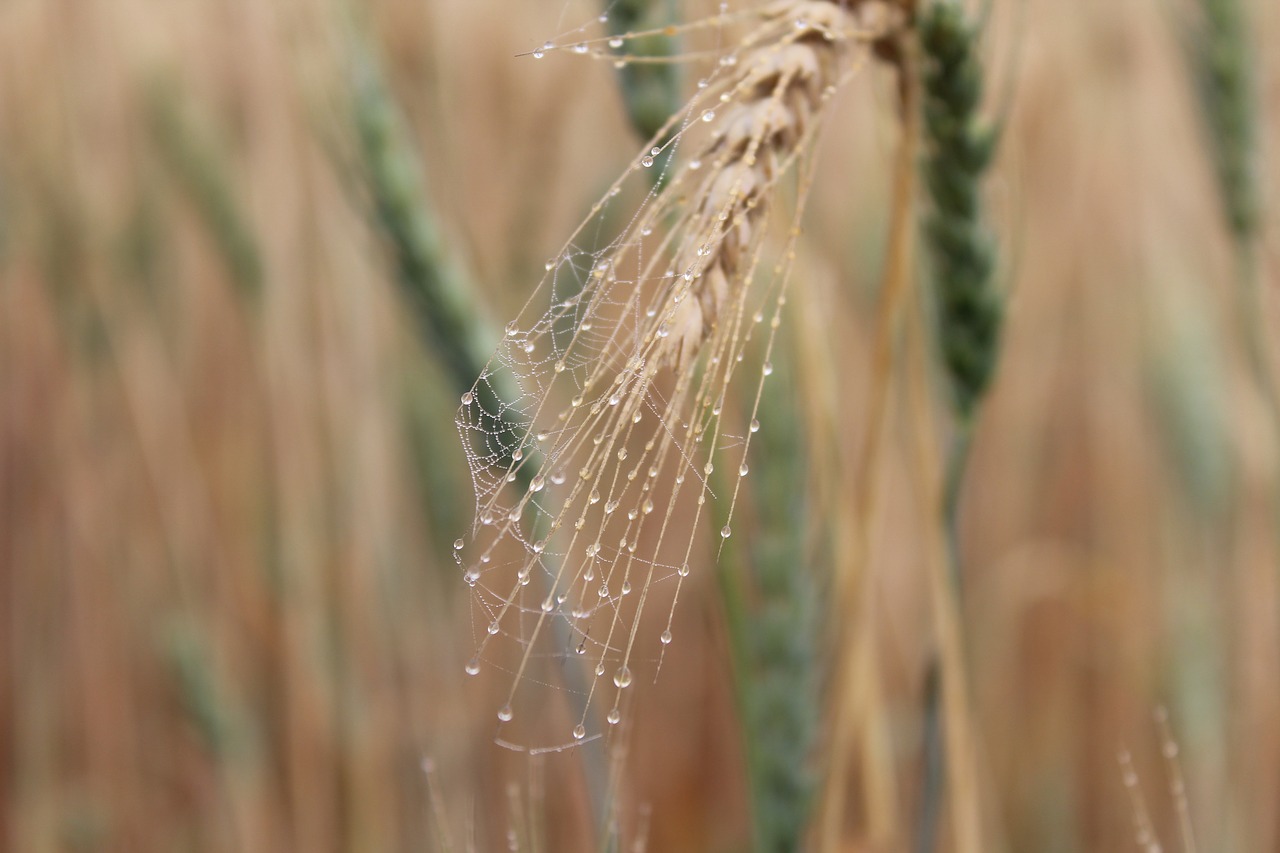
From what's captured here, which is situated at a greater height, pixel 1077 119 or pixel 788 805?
pixel 1077 119

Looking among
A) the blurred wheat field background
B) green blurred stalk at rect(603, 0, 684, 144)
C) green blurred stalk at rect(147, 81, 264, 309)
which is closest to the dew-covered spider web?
green blurred stalk at rect(603, 0, 684, 144)

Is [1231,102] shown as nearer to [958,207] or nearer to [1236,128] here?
[1236,128]

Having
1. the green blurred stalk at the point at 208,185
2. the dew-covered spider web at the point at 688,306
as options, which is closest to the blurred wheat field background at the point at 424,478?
the green blurred stalk at the point at 208,185

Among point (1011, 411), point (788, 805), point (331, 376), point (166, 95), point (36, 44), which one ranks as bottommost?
point (1011, 411)

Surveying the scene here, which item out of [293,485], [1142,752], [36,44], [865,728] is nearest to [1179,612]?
[1142,752]

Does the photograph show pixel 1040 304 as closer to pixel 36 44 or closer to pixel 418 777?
pixel 418 777

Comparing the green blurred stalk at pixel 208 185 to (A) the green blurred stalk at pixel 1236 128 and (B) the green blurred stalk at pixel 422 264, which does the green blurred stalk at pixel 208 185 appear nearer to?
(B) the green blurred stalk at pixel 422 264
